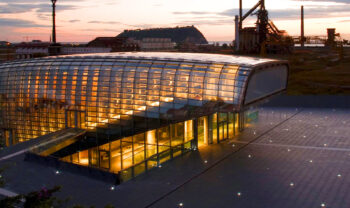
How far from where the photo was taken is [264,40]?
69.8 metres

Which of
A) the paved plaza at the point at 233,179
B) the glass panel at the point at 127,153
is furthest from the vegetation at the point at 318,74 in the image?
the glass panel at the point at 127,153

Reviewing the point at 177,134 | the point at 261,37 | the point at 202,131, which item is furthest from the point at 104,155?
the point at 261,37

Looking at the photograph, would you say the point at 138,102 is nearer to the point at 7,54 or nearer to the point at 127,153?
the point at 127,153

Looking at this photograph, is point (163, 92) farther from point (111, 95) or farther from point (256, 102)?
point (256, 102)

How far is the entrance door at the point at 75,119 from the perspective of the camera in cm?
2589

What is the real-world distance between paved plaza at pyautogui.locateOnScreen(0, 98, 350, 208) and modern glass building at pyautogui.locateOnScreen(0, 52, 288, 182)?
77.9 inches

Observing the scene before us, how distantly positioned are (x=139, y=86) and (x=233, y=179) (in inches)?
359

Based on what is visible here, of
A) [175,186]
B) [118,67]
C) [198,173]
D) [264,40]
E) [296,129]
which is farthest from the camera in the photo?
[264,40]

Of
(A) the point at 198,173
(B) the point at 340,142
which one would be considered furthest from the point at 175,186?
(B) the point at 340,142

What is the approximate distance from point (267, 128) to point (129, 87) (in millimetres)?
11761

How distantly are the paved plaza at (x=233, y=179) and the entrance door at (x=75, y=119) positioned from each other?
196 inches

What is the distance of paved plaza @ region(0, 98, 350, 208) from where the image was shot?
15.8m

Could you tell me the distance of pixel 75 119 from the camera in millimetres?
26234

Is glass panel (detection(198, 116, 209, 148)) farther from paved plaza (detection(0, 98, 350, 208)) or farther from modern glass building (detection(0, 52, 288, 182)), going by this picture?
paved plaza (detection(0, 98, 350, 208))
